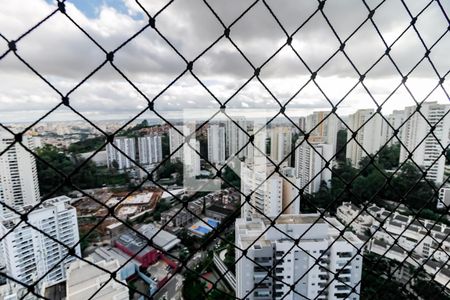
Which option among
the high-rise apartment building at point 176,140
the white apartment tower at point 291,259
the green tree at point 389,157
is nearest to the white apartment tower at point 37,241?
the white apartment tower at point 291,259

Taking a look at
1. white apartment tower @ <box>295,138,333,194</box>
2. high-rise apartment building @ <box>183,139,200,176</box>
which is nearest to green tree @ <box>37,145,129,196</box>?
high-rise apartment building @ <box>183,139,200,176</box>

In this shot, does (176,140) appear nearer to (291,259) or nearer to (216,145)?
(216,145)

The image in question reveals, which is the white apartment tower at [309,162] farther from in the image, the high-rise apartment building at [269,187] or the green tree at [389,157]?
the high-rise apartment building at [269,187]

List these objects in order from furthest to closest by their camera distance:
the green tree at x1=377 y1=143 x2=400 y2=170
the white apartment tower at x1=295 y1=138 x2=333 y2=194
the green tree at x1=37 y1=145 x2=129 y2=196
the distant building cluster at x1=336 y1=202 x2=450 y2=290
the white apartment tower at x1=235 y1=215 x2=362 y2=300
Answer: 1. the white apartment tower at x1=295 y1=138 x2=333 y2=194
2. the green tree at x1=377 y1=143 x2=400 y2=170
3. the distant building cluster at x1=336 y1=202 x2=450 y2=290
4. the white apartment tower at x1=235 y1=215 x2=362 y2=300
5. the green tree at x1=37 y1=145 x2=129 y2=196

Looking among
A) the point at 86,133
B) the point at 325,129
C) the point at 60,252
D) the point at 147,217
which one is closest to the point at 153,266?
the point at 147,217

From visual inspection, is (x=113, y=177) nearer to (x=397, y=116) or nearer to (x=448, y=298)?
(x=448, y=298)

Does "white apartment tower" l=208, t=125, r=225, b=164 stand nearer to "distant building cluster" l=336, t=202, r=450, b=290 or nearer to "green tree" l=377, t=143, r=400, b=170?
"distant building cluster" l=336, t=202, r=450, b=290
